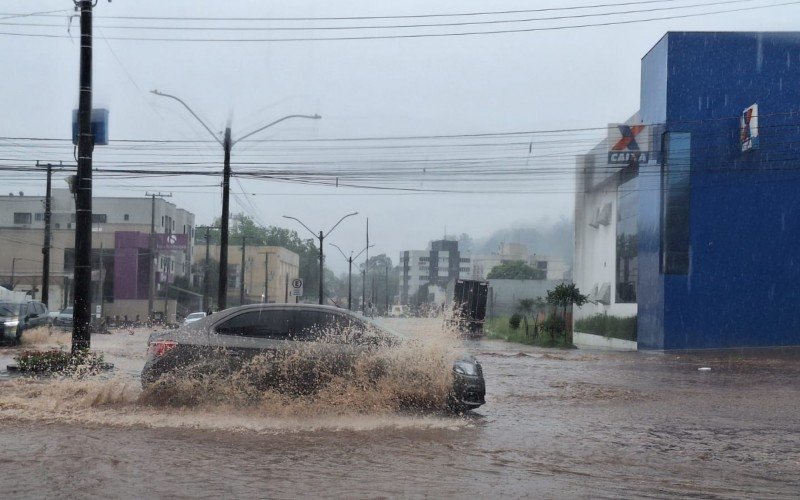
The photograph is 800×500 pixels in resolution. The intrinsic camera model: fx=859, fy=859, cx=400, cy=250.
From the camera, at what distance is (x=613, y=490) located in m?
7.60

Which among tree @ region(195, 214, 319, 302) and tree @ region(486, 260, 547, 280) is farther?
tree @ region(486, 260, 547, 280)

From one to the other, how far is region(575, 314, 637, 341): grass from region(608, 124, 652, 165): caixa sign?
727cm

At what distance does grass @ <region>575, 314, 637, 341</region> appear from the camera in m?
37.7

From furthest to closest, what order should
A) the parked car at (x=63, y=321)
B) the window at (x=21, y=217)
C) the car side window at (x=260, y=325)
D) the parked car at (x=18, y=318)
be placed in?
the window at (x=21, y=217) < the parked car at (x=63, y=321) < the parked car at (x=18, y=318) < the car side window at (x=260, y=325)

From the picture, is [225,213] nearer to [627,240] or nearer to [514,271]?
[627,240]

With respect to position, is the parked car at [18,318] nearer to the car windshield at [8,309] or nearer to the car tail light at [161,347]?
the car windshield at [8,309]

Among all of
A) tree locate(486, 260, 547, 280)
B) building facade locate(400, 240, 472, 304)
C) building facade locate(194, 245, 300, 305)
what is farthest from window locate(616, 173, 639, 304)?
building facade locate(400, 240, 472, 304)

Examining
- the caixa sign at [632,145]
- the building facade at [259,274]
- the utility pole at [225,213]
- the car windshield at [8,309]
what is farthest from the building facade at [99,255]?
the caixa sign at [632,145]

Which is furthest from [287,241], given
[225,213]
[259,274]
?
[225,213]

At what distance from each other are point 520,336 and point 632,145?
13717 millimetres

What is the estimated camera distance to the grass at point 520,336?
39.9 meters

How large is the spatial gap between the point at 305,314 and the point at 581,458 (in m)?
4.42

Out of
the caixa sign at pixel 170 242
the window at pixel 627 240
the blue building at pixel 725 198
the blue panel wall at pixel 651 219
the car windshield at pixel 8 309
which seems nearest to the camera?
the car windshield at pixel 8 309

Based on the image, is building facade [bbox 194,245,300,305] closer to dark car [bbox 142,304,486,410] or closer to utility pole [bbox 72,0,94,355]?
utility pole [bbox 72,0,94,355]
